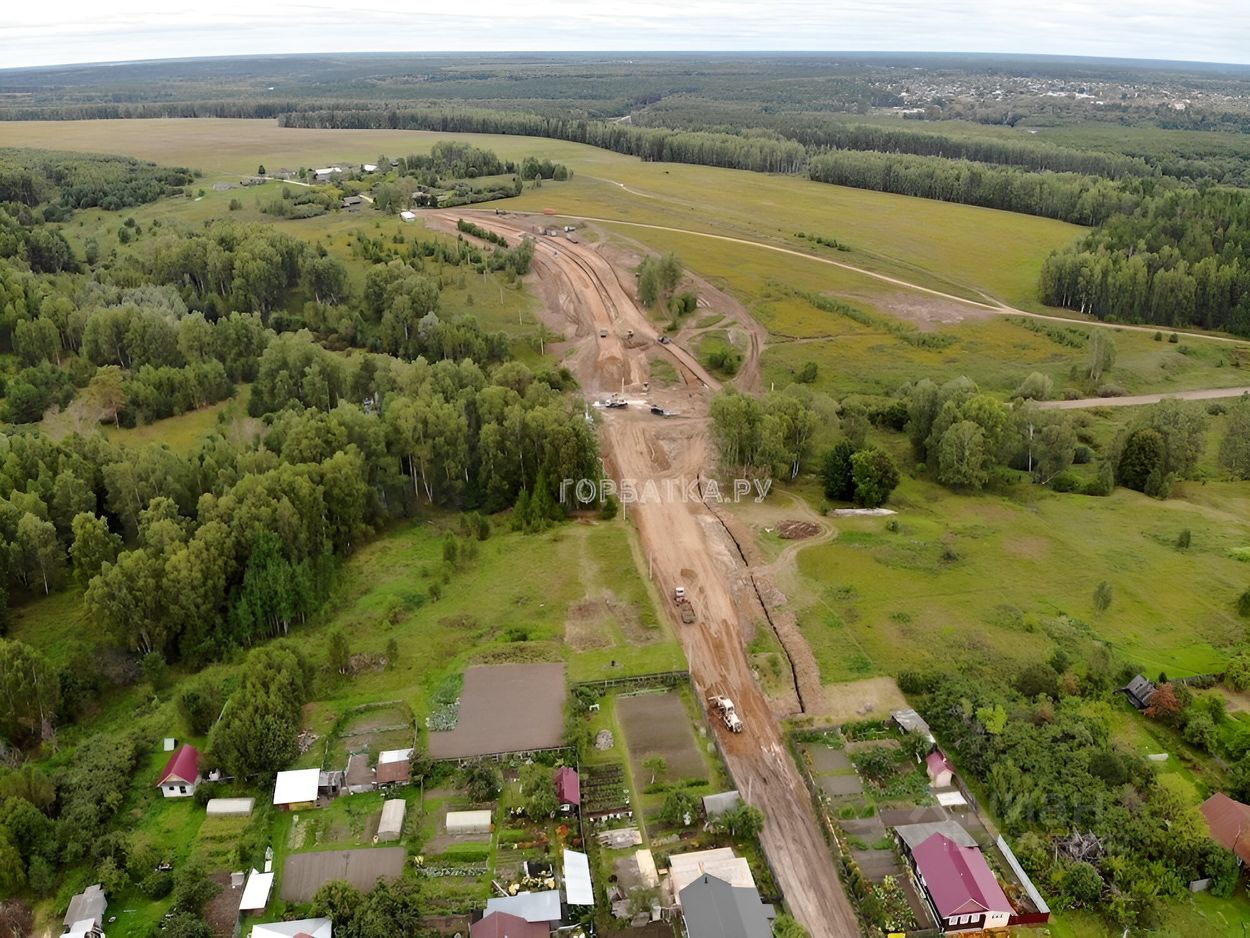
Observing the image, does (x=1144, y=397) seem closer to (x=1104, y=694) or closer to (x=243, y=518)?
(x=1104, y=694)

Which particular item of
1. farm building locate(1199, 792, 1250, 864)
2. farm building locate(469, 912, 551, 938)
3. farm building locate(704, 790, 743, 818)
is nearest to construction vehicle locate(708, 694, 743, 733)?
farm building locate(704, 790, 743, 818)

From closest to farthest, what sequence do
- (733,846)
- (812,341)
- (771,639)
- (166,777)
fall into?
1. (733,846)
2. (166,777)
3. (771,639)
4. (812,341)

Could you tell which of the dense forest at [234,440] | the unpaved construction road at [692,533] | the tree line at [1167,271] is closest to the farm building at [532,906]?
the unpaved construction road at [692,533]

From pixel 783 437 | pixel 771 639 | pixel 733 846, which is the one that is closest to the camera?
pixel 733 846

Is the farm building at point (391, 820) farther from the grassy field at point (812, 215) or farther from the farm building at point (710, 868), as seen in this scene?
the grassy field at point (812, 215)

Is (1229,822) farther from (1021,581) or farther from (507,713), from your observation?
(507,713)

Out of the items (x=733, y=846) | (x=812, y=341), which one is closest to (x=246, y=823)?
(x=733, y=846)

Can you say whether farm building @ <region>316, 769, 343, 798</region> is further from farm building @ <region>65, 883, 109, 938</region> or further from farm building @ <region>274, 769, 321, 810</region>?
farm building @ <region>65, 883, 109, 938</region>
